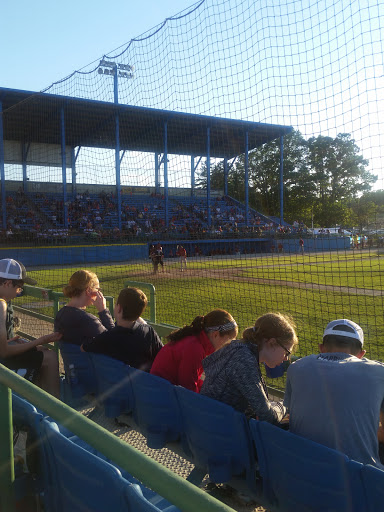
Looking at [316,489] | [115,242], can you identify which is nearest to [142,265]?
[115,242]

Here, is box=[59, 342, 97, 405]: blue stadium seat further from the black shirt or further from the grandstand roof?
the grandstand roof

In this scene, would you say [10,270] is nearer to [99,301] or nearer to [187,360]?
[99,301]

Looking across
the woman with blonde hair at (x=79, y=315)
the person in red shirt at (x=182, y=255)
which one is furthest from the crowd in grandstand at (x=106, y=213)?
the woman with blonde hair at (x=79, y=315)

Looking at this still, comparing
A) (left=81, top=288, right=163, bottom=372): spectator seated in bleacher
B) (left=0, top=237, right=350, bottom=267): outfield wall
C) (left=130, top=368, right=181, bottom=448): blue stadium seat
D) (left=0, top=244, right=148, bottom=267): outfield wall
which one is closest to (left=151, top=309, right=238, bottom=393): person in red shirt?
(left=130, top=368, right=181, bottom=448): blue stadium seat

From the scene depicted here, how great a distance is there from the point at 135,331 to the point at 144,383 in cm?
66

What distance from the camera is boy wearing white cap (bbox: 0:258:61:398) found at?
3.51 metres

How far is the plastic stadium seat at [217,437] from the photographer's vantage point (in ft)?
7.62

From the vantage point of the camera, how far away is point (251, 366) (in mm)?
2568

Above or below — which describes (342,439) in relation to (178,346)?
below

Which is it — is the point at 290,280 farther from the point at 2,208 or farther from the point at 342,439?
the point at 2,208

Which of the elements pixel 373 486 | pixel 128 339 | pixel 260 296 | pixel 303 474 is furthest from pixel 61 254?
pixel 373 486

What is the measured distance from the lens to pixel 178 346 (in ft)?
10.3

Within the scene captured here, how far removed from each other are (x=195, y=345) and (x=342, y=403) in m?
1.19

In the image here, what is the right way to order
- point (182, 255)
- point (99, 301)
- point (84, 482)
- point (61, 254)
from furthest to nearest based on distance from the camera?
point (61, 254)
point (182, 255)
point (99, 301)
point (84, 482)
